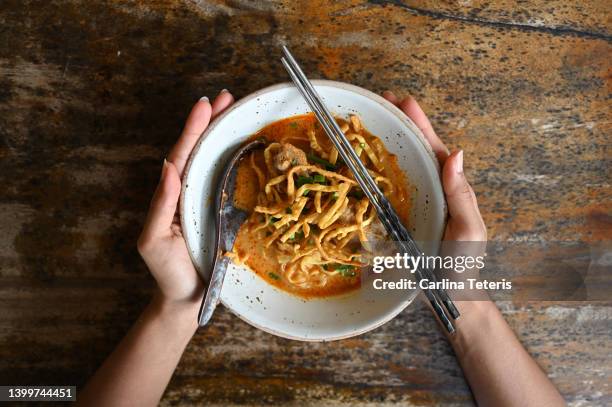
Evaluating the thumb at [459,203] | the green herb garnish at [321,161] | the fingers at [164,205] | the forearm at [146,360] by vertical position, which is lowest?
the forearm at [146,360]

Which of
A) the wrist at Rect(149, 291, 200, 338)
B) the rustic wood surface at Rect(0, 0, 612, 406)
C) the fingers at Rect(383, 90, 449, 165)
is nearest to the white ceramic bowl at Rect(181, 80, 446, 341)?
the fingers at Rect(383, 90, 449, 165)

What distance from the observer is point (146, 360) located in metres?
2.22

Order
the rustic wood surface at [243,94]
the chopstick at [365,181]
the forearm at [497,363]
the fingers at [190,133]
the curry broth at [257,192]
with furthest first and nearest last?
the rustic wood surface at [243,94], the forearm at [497,363], the curry broth at [257,192], the fingers at [190,133], the chopstick at [365,181]

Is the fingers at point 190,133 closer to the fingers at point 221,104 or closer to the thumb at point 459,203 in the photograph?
the fingers at point 221,104

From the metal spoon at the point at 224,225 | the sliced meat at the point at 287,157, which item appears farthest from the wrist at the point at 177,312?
the sliced meat at the point at 287,157

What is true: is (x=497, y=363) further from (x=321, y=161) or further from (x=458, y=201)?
(x=321, y=161)

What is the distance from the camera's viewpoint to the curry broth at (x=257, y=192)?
6.91 ft

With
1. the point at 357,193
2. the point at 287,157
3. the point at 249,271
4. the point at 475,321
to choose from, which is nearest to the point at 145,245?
the point at 249,271

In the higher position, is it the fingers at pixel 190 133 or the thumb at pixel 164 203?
the fingers at pixel 190 133

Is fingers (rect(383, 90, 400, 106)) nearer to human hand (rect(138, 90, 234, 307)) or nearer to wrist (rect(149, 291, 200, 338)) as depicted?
human hand (rect(138, 90, 234, 307))

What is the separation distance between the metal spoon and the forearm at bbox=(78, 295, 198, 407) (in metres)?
0.24

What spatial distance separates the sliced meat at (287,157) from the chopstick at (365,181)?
18 cm

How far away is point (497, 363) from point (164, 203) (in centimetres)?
168

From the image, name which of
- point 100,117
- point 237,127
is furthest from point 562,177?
point 100,117
